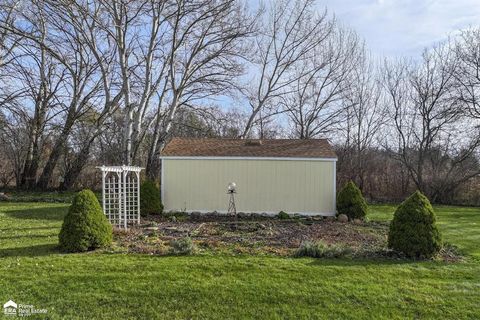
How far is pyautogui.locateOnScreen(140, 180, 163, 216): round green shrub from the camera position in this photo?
40.5ft

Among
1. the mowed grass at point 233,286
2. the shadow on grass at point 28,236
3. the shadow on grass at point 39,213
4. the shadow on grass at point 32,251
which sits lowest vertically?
the mowed grass at point 233,286

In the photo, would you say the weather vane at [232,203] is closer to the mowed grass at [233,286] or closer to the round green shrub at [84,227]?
the round green shrub at [84,227]

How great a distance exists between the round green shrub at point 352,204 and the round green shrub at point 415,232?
17.1 ft

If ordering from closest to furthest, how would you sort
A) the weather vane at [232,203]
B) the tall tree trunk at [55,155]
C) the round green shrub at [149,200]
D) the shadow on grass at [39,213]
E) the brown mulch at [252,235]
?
the brown mulch at [252,235] < the shadow on grass at [39,213] < the round green shrub at [149,200] < the weather vane at [232,203] < the tall tree trunk at [55,155]

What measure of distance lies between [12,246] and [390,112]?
20317 millimetres

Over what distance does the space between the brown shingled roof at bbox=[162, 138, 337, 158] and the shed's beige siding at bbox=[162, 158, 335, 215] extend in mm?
230

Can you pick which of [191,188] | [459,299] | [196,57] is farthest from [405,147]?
[459,299]

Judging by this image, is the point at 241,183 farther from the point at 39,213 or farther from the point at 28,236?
the point at 28,236

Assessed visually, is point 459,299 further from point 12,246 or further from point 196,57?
point 196,57

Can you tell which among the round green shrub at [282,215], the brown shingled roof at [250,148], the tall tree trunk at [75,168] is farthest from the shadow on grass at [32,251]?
the tall tree trunk at [75,168]

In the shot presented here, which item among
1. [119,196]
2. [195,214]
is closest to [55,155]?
[195,214]

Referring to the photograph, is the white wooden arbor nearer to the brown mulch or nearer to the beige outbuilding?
the brown mulch

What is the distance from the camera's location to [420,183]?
2000 centimetres

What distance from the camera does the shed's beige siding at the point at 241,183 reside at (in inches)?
515
